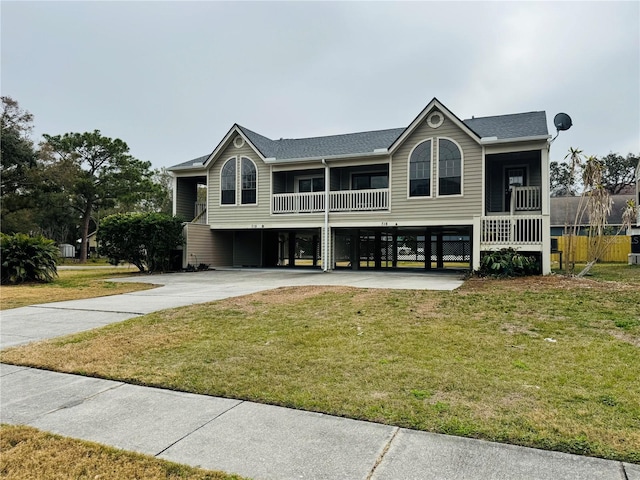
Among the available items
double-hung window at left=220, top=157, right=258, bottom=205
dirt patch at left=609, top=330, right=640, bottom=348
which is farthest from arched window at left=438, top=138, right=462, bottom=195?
dirt patch at left=609, top=330, right=640, bottom=348

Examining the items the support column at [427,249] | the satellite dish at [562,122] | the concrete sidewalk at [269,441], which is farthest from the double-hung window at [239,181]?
the concrete sidewalk at [269,441]

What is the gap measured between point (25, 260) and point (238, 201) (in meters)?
8.34

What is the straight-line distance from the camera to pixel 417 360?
444cm

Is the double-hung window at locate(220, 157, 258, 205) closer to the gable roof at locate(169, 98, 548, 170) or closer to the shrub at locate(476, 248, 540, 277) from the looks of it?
the gable roof at locate(169, 98, 548, 170)

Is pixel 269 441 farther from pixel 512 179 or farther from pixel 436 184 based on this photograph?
pixel 512 179

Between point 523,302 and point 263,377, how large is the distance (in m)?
5.60

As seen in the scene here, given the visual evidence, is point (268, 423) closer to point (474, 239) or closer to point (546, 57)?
point (474, 239)

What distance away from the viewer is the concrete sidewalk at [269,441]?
7.98 feet

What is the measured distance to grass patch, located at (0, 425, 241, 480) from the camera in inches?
96.0

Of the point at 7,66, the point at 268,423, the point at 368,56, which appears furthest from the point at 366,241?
the point at 268,423

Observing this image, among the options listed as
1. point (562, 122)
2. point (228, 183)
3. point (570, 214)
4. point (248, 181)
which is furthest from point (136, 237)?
point (570, 214)

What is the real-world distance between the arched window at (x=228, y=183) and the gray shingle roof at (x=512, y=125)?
10.2 m

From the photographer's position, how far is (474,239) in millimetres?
13617

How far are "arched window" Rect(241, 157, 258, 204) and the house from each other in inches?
1.8
